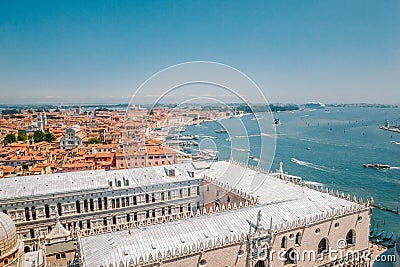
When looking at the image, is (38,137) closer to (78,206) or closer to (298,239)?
(78,206)

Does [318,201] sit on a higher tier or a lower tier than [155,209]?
higher

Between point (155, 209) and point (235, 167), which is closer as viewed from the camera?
point (155, 209)

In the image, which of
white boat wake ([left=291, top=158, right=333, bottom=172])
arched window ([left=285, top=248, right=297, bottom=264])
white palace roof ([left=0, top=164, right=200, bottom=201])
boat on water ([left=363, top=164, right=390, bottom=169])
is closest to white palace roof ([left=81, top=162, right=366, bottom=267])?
arched window ([left=285, top=248, right=297, bottom=264])

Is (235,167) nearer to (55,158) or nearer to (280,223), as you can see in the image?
(280,223)

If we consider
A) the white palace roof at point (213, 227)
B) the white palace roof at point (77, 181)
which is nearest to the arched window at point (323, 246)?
the white palace roof at point (213, 227)

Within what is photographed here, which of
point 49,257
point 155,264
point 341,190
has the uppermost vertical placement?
point 155,264

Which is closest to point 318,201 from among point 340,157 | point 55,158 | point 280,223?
point 280,223

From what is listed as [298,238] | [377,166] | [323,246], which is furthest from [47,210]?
[377,166]

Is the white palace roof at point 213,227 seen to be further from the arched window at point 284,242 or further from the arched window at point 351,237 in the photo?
the arched window at point 351,237
